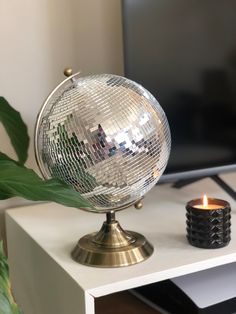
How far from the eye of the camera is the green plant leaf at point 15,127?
1.03 metres

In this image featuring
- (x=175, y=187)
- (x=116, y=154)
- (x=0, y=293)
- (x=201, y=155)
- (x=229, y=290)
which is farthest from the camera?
(x=175, y=187)

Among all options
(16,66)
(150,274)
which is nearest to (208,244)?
(150,274)

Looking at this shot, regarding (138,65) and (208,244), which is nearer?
(208,244)

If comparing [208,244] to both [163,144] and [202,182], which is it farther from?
[202,182]

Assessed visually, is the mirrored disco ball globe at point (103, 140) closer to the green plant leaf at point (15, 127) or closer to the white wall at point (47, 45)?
the green plant leaf at point (15, 127)

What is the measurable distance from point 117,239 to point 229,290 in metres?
0.27

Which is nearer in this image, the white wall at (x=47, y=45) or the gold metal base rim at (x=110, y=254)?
the gold metal base rim at (x=110, y=254)

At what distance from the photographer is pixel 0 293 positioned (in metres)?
0.77

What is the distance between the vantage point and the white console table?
94 cm

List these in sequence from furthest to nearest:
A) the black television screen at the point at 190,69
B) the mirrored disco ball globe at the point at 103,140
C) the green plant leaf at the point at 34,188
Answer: the black television screen at the point at 190,69, the mirrored disco ball globe at the point at 103,140, the green plant leaf at the point at 34,188

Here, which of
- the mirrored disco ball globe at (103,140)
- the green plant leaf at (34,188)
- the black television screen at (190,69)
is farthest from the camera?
the black television screen at (190,69)

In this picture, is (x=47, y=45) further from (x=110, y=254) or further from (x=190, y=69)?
(x=110, y=254)

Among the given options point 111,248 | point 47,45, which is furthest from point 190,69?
point 111,248

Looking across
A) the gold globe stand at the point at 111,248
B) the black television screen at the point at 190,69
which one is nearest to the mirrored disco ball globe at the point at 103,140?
the gold globe stand at the point at 111,248
